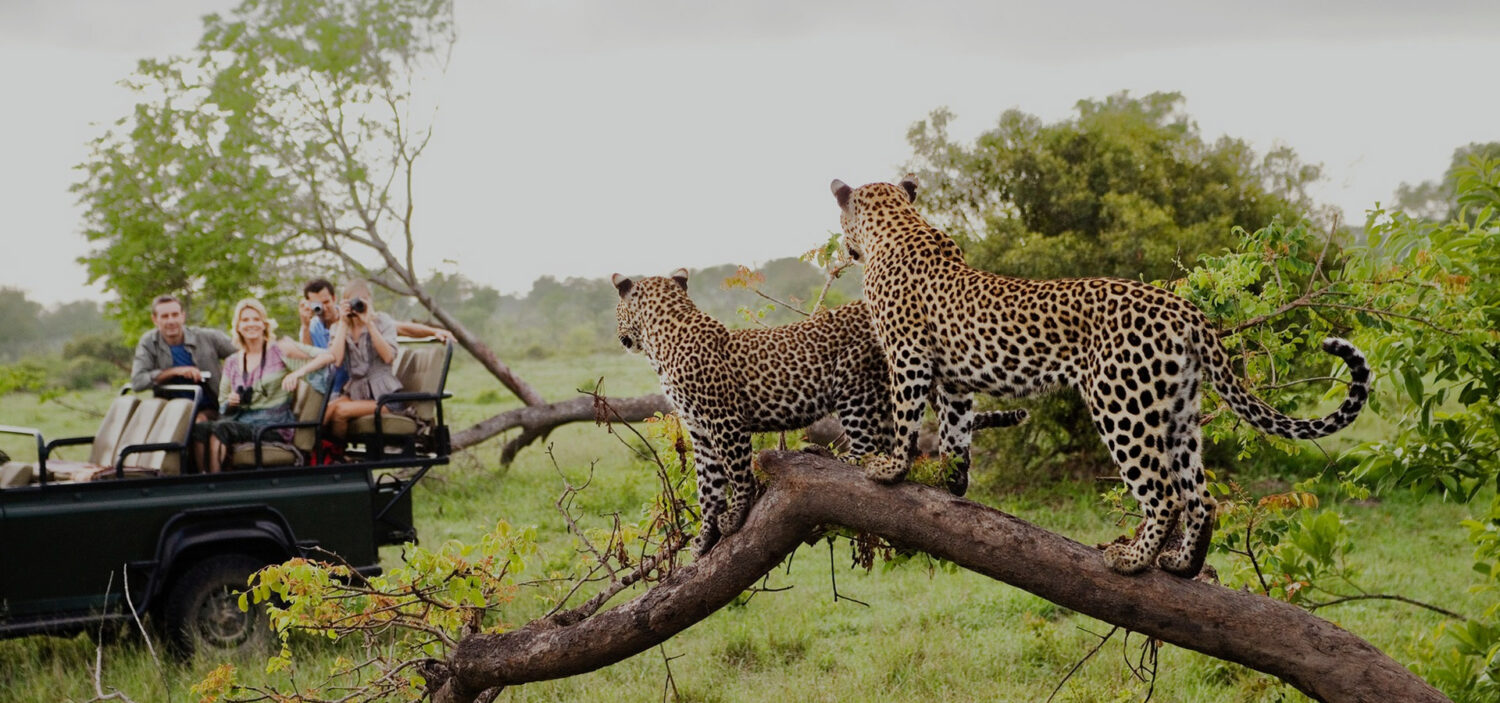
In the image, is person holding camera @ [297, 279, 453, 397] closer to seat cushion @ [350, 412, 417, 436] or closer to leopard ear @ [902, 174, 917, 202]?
seat cushion @ [350, 412, 417, 436]

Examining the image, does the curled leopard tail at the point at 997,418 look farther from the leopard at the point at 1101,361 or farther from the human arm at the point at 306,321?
the human arm at the point at 306,321

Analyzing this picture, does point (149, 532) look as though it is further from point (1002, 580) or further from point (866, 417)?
point (1002, 580)

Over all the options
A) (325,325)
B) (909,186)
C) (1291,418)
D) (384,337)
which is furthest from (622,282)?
(325,325)

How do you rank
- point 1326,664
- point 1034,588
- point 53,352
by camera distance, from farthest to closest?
point 53,352, point 1034,588, point 1326,664

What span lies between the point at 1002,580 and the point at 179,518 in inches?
210

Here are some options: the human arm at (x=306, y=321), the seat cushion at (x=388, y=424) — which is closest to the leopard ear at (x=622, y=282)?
the seat cushion at (x=388, y=424)

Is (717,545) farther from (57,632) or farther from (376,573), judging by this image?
(57,632)

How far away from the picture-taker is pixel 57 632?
6969 mm

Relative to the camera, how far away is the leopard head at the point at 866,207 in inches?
153

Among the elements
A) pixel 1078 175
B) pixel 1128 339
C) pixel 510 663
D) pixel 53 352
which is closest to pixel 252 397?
pixel 510 663

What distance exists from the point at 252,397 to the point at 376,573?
1349mm

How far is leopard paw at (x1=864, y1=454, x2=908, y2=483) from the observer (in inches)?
149

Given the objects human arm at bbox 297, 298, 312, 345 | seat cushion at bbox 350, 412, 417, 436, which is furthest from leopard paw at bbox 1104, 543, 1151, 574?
human arm at bbox 297, 298, 312, 345

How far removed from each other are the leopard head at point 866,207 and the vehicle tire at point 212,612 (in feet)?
16.4
